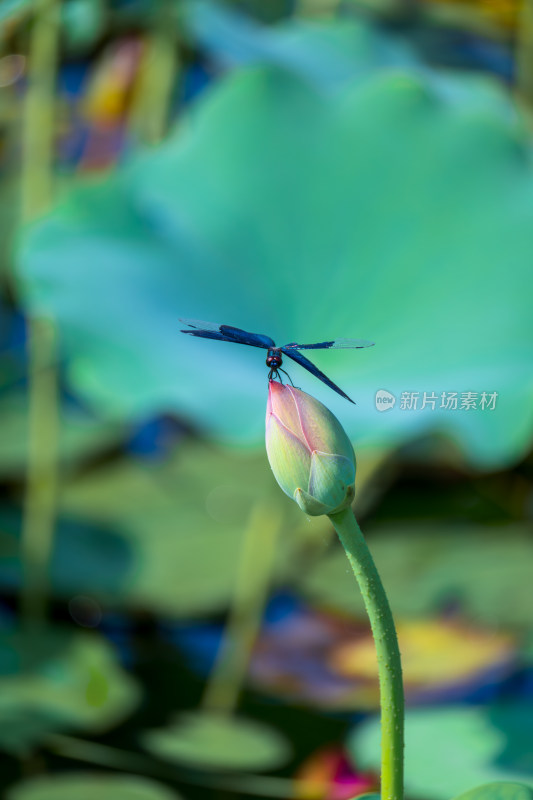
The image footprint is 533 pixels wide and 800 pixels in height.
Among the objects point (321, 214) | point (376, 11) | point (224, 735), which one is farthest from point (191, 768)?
point (376, 11)

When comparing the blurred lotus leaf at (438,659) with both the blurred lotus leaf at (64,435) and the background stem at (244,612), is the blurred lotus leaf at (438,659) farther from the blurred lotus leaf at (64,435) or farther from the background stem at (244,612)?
the blurred lotus leaf at (64,435)

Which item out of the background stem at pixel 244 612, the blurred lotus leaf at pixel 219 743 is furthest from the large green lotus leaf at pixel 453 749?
the background stem at pixel 244 612

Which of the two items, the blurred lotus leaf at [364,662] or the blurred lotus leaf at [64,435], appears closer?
the blurred lotus leaf at [364,662]

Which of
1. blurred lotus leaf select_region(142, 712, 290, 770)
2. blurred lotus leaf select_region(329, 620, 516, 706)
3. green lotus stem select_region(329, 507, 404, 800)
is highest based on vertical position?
blurred lotus leaf select_region(329, 620, 516, 706)

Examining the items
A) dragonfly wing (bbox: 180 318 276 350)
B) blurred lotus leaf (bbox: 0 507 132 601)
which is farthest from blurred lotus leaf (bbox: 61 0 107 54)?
dragonfly wing (bbox: 180 318 276 350)

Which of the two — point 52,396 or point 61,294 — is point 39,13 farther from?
point 52,396

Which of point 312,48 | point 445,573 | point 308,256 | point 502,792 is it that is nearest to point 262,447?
point 308,256

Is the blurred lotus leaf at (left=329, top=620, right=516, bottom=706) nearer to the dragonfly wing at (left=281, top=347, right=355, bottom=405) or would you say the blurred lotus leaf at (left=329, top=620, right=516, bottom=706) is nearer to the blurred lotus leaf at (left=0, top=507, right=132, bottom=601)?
the blurred lotus leaf at (left=0, top=507, right=132, bottom=601)
